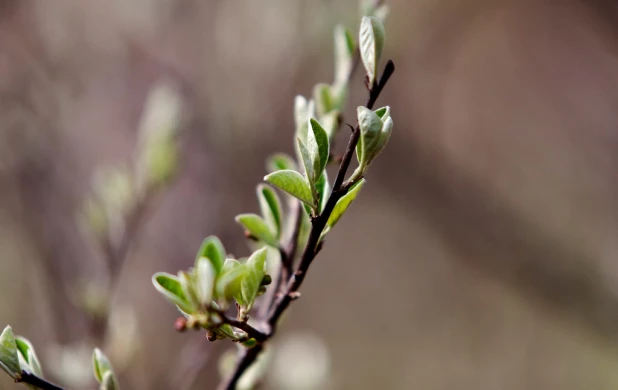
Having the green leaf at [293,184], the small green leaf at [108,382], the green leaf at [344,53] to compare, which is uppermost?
the green leaf at [344,53]

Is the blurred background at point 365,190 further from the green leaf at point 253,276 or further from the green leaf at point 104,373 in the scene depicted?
the green leaf at point 253,276

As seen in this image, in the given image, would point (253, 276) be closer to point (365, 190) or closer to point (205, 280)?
point (205, 280)

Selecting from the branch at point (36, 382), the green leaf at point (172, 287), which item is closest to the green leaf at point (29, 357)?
the branch at point (36, 382)

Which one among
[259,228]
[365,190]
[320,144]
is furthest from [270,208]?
[365,190]

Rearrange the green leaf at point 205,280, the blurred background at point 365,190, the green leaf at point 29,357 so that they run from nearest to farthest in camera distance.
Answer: the green leaf at point 205,280 < the green leaf at point 29,357 < the blurred background at point 365,190

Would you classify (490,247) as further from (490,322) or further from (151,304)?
(151,304)

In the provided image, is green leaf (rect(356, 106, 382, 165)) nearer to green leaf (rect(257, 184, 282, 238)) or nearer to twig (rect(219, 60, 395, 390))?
Result: twig (rect(219, 60, 395, 390))

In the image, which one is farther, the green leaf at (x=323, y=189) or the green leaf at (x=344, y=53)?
the green leaf at (x=344, y=53)
